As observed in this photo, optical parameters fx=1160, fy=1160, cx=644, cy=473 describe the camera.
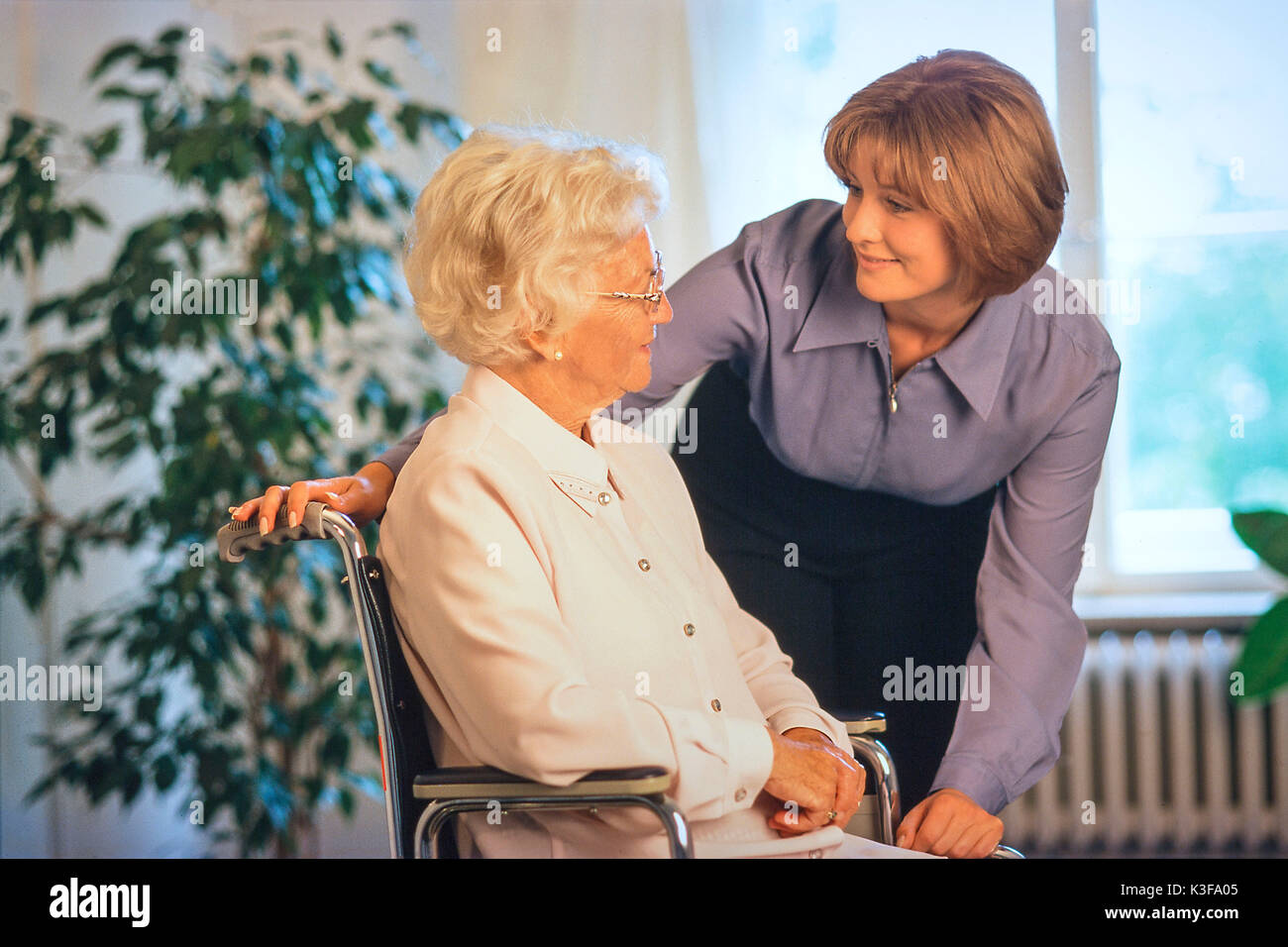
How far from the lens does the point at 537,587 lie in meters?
1.24

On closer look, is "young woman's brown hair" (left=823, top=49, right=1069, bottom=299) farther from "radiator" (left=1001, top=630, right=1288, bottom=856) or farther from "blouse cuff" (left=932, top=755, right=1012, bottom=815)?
"radiator" (left=1001, top=630, right=1288, bottom=856)

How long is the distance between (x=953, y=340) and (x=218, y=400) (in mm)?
1367

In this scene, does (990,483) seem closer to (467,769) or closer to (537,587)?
(537,587)

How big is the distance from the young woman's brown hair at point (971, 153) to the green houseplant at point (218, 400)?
3.31 feet

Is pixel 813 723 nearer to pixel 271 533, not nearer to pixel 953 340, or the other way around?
pixel 953 340

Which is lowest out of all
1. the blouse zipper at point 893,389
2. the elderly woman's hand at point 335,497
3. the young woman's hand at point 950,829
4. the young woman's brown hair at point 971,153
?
the young woman's hand at point 950,829

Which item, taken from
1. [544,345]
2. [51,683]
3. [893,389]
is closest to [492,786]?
[544,345]

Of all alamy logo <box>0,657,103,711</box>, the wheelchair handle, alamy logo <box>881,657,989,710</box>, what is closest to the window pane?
alamy logo <box>881,657,989,710</box>

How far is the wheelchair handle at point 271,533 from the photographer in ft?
4.28

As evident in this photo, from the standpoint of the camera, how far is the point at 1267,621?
1.57 m

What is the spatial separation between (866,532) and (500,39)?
1.42 meters

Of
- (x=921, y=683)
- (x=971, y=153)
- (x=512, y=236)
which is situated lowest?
(x=921, y=683)

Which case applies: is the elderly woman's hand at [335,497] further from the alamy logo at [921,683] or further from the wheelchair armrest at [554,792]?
the alamy logo at [921,683]
